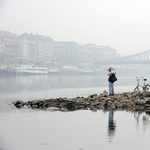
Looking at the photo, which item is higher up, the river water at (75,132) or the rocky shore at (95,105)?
the rocky shore at (95,105)

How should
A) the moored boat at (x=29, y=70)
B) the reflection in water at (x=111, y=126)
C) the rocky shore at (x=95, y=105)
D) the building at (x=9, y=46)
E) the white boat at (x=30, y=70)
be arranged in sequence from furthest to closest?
1. the building at (x=9, y=46)
2. the white boat at (x=30, y=70)
3. the moored boat at (x=29, y=70)
4. the rocky shore at (x=95, y=105)
5. the reflection in water at (x=111, y=126)

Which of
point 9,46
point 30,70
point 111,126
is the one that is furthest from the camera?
point 9,46

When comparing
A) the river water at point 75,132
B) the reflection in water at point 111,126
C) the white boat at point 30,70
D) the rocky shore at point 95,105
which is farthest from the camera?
the white boat at point 30,70

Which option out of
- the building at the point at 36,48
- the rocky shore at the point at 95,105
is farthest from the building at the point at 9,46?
the rocky shore at the point at 95,105

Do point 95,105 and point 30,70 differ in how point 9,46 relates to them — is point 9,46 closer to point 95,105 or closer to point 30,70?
point 30,70

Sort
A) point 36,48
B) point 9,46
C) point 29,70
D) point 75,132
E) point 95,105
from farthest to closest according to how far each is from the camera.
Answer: point 36,48
point 9,46
point 29,70
point 95,105
point 75,132

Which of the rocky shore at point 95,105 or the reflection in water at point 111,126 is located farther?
the rocky shore at point 95,105

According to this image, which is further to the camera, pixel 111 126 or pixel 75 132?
pixel 111 126

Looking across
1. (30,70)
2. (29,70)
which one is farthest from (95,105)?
(30,70)

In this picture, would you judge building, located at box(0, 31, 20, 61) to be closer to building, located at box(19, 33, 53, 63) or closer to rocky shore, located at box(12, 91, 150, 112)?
building, located at box(19, 33, 53, 63)

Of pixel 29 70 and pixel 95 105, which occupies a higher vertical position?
pixel 29 70

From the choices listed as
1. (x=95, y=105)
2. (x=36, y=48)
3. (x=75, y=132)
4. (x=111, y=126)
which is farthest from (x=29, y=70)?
(x=75, y=132)

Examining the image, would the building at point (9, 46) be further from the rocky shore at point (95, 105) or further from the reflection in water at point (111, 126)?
the reflection in water at point (111, 126)

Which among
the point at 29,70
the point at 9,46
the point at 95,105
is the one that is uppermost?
the point at 9,46
